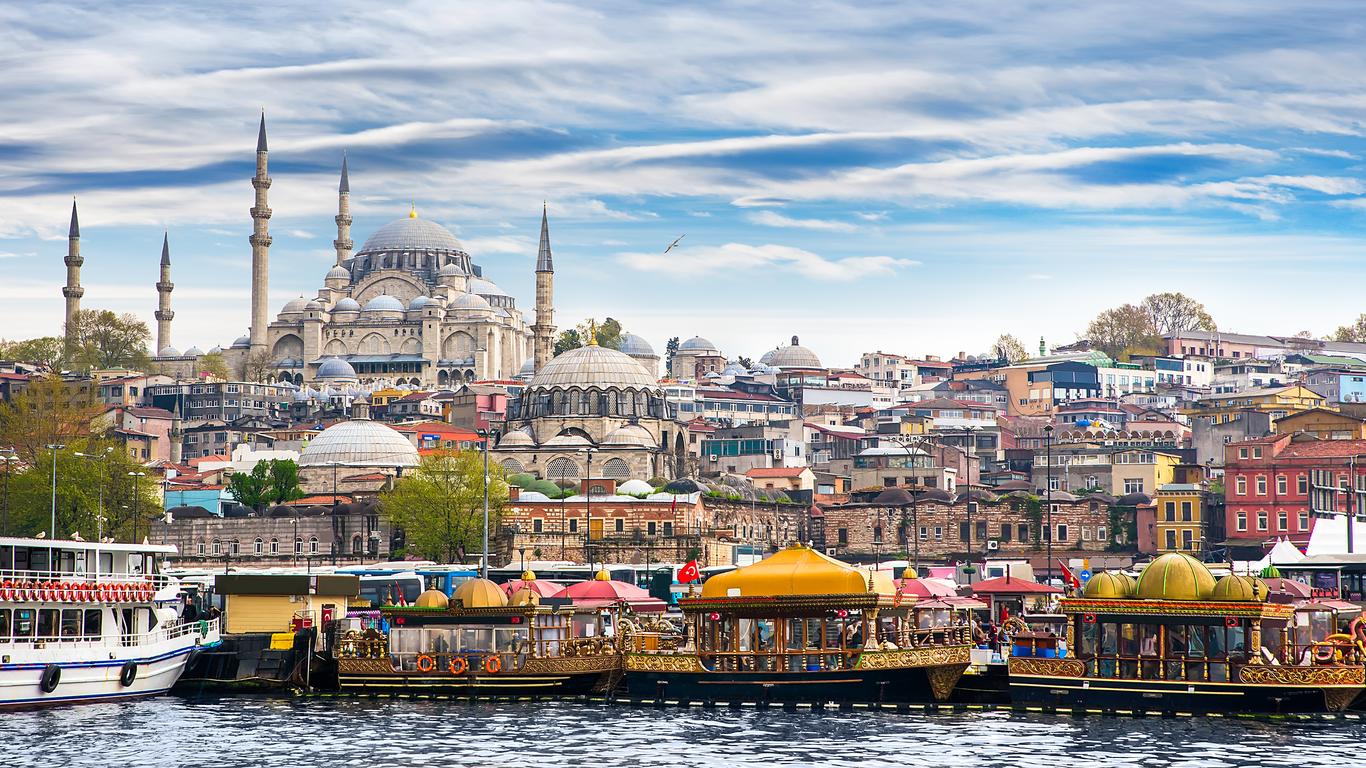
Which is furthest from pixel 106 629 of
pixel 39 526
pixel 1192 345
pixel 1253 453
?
pixel 1192 345

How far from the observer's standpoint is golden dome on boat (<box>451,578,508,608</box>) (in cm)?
3709

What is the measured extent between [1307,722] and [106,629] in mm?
19240

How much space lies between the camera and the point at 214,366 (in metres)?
134

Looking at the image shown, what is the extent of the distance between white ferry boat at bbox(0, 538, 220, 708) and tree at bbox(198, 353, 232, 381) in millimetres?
93192

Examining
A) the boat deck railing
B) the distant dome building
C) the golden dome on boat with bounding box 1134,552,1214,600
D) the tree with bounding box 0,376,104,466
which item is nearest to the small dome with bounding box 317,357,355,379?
the tree with bounding box 0,376,104,466

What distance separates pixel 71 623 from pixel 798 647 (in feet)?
39.6

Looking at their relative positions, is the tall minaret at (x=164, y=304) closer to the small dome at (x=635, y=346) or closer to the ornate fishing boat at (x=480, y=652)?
the small dome at (x=635, y=346)

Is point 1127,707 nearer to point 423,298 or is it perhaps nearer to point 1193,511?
point 1193,511

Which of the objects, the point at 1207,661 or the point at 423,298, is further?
the point at 423,298

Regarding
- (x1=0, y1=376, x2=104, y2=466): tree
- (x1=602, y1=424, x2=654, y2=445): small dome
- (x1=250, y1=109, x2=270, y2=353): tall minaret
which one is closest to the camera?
(x1=0, y1=376, x2=104, y2=466): tree

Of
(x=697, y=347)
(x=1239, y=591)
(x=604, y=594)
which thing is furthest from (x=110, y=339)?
(x=1239, y=591)

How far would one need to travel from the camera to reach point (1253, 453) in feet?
247

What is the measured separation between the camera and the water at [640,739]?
2856 cm

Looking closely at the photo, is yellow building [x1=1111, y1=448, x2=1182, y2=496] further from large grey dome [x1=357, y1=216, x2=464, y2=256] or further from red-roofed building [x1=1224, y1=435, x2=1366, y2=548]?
large grey dome [x1=357, y1=216, x2=464, y2=256]
